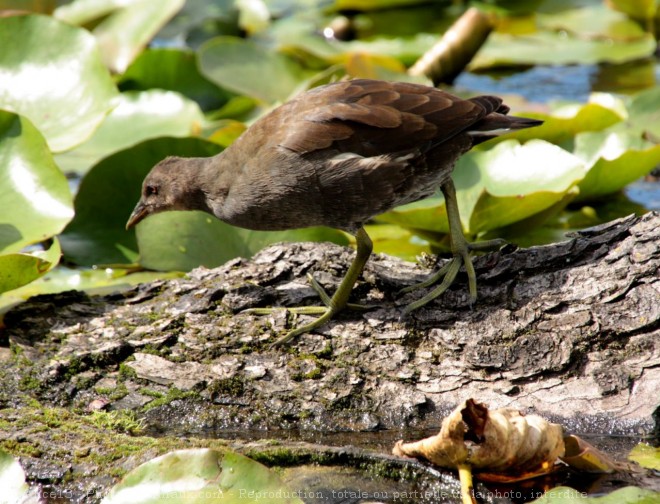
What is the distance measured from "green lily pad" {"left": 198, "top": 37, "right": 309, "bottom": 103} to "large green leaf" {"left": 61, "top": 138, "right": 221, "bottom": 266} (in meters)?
1.51

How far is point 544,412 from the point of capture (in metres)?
3.18

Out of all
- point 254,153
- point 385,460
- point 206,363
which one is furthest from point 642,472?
point 254,153

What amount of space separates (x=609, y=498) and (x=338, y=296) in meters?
1.51

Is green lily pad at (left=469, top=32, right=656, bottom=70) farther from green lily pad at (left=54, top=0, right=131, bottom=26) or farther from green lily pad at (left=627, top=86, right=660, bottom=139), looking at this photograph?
green lily pad at (left=54, top=0, right=131, bottom=26)

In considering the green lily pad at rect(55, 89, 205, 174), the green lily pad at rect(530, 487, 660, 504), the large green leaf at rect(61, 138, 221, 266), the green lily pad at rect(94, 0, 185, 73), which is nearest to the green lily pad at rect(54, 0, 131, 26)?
the green lily pad at rect(94, 0, 185, 73)

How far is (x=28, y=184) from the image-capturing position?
156 inches

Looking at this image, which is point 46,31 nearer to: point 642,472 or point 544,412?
point 544,412

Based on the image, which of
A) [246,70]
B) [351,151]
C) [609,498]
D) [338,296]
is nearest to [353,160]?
[351,151]

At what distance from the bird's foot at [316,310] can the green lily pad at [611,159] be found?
1938mm

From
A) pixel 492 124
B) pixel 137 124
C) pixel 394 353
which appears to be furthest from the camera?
pixel 137 124

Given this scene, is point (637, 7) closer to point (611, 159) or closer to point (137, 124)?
point (611, 159)

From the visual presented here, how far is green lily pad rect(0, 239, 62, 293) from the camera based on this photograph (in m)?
3.41

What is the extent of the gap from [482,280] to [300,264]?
811mm

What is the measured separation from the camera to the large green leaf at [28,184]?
12.7ft
